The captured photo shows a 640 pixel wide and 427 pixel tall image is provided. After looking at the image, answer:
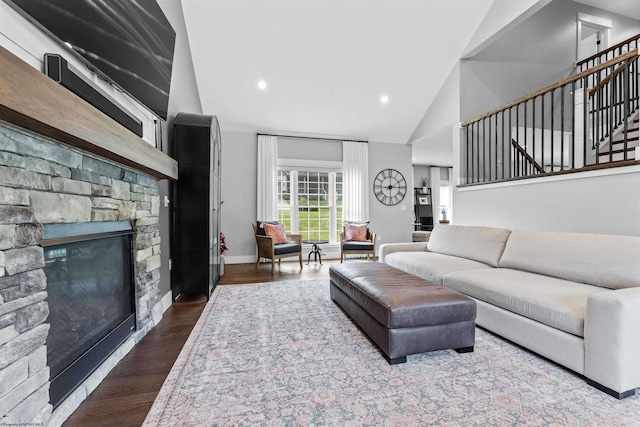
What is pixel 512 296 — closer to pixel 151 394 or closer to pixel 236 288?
pixel 151 394

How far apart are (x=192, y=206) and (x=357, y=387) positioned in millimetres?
2557

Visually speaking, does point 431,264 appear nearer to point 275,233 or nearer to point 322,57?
point 275,233

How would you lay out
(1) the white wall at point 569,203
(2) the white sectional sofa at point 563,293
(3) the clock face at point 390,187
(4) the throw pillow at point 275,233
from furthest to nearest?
(3) the clock face at point 390,187, (4) the throw pillow at point 275,233, (1) the white wall at point 569,203, (2) the white sectional sofa at point 563,293

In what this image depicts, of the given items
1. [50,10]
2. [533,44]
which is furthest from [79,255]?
[533,44]

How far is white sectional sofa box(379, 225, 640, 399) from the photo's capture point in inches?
58.3

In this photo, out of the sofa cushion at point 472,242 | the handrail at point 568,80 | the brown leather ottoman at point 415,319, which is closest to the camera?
the brown leather ottoman at point 415,319

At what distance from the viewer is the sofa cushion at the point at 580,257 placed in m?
1.90

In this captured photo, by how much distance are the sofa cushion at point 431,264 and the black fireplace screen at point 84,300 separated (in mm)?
2707

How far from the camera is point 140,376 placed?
1.74 meters

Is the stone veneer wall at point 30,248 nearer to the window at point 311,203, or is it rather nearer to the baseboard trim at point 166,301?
the baseboard trim at point 166,301

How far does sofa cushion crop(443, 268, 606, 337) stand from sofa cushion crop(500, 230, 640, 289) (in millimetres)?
75

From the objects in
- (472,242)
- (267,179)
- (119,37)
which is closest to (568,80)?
(472,242)

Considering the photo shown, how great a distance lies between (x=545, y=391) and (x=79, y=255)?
2706mm

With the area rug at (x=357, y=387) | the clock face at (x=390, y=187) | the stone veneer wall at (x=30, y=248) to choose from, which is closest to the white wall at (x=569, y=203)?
the area rug at (x=357, y=387)
